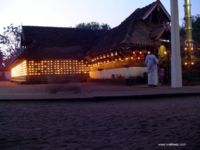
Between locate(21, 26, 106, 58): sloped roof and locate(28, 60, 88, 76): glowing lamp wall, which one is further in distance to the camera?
locate(28, 60, 88, 76): glowing lamp wall

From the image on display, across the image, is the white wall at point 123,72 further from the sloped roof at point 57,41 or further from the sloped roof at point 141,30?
the sloped roof at point 57,41

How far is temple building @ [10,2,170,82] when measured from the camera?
2370 cm

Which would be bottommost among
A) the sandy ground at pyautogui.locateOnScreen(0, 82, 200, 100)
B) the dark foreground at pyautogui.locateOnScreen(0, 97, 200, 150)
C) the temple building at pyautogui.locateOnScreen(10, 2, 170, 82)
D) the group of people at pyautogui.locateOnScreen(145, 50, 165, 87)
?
the dark foreground at pyautogui.locateOnScreen(0, 97, 200, 150)

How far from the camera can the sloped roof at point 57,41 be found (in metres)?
31.0

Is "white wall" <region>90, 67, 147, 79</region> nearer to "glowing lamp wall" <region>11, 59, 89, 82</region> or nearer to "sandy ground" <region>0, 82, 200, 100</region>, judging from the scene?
"glowing lamp wall" <region>11, 59, 89, 82</region>

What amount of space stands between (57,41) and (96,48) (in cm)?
547

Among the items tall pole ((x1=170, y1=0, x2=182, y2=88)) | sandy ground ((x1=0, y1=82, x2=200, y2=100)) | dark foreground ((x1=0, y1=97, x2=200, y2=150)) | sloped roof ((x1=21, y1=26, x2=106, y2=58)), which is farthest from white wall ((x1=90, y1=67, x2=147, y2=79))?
dark foreground ((x1=0, y1=97, x2=200, y2=150))

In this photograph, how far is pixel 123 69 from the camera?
2400 centimetres

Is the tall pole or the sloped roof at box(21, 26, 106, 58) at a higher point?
the sloped roof at box(21, 26, 106, 58)

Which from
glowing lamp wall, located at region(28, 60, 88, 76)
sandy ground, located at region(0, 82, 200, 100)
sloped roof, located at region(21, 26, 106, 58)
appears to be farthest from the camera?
glowing lamp wall, located at region(28, 60, 88, 76)

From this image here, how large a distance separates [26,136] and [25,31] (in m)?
29.4

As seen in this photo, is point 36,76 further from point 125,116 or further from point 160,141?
point 160,141

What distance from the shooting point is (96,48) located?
29453 mm

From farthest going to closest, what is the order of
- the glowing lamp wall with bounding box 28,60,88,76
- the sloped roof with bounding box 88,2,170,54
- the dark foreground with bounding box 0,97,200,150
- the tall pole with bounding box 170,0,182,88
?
the glowing lamp wall with bounding box 28,60,88,76, the sloped roof with bounding box 88,2,170,54, the tall pole with bounding box 170,0,182,88, the dark foreground with bounding box 0,97,200,150
